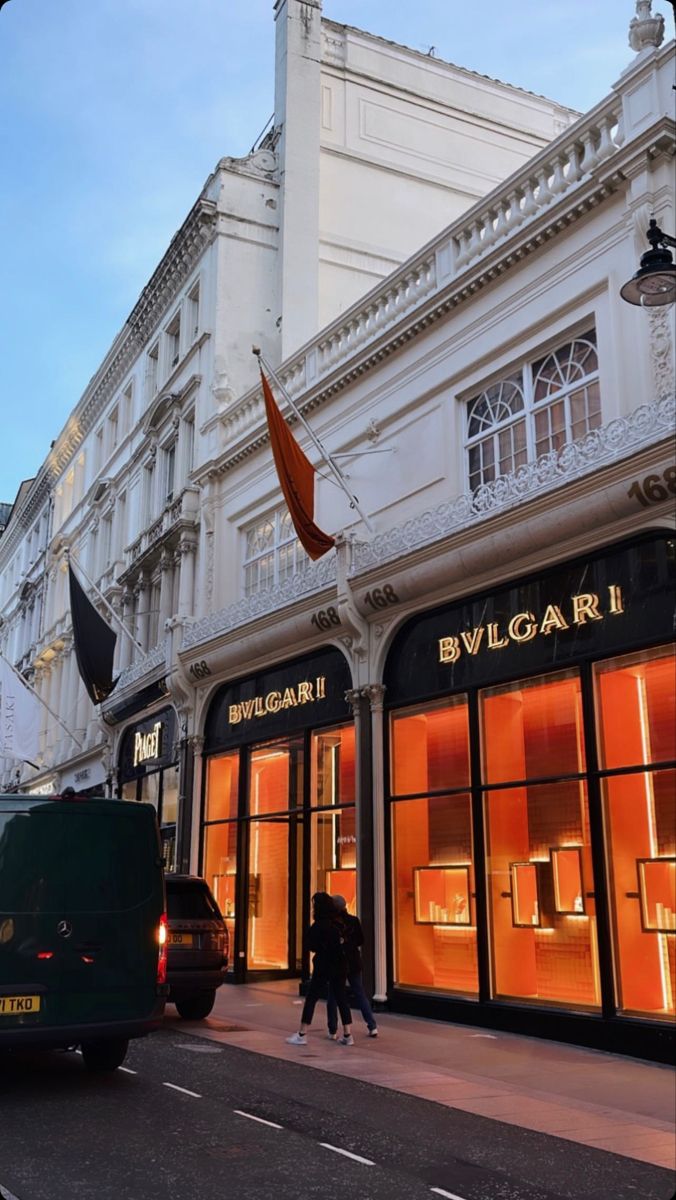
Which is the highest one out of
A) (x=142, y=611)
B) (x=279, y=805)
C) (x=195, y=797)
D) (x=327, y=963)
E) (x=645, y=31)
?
(x=645, y=31)

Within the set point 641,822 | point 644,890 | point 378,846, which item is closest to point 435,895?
point 378,846

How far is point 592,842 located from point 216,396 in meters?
14.4

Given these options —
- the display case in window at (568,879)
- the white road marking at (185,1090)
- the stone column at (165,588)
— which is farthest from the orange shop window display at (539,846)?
the stone column at (165,588)

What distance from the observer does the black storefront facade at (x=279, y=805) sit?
52.9 feet

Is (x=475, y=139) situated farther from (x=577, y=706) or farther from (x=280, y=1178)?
(x=280, y=1178)

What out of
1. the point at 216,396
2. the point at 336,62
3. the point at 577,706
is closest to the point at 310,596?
the point at 577,706

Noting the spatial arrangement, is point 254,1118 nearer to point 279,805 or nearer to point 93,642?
point 279,805

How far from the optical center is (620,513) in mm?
11148

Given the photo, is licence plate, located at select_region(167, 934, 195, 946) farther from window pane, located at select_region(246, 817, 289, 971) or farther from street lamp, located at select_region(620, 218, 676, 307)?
street lamp, located at select_region(620, 218, 676, 307)

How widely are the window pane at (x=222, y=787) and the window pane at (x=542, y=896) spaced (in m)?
7.57

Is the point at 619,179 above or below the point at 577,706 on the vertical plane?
above

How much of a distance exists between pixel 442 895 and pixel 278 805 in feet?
16.4

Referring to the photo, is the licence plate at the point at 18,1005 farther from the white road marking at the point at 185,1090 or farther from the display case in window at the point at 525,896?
the display case in window at the point at 525,896

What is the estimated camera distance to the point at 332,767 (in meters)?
16.4
